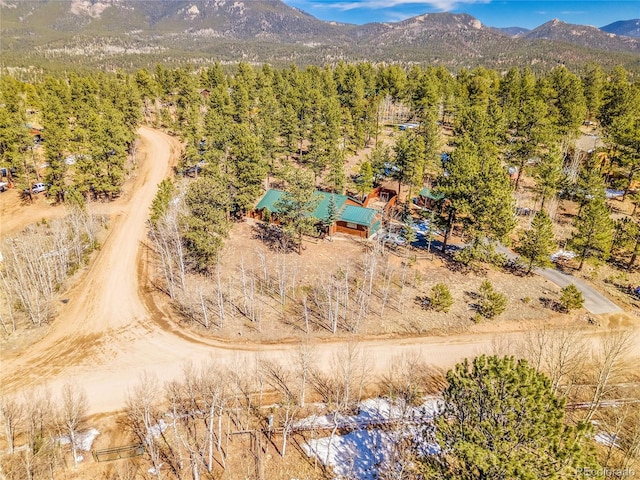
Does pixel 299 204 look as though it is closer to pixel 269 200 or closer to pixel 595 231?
pixel 269 200

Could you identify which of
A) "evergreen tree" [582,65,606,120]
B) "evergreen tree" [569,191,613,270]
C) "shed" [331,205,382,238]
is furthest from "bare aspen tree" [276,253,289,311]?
"evergreen tree" [582,65,606,120]

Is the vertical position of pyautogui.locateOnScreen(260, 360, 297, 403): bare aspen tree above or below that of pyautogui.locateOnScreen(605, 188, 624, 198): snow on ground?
below

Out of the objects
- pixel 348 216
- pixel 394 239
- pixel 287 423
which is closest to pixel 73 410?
pixel 287 423

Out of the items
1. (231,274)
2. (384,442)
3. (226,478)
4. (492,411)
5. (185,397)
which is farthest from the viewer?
(231,274)

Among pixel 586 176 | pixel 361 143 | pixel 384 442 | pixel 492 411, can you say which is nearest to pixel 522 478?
pixel 492 411

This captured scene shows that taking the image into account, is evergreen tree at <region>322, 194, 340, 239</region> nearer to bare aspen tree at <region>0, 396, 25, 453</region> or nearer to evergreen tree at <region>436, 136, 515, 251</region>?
evergreen tree at <region>436, 136, 515, 251</region>

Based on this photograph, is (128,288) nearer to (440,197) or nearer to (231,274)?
(231,274)

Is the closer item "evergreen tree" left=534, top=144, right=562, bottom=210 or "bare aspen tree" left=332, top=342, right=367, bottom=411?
"bare aspen tree" left=332, top=342, right=367, bottom=411
